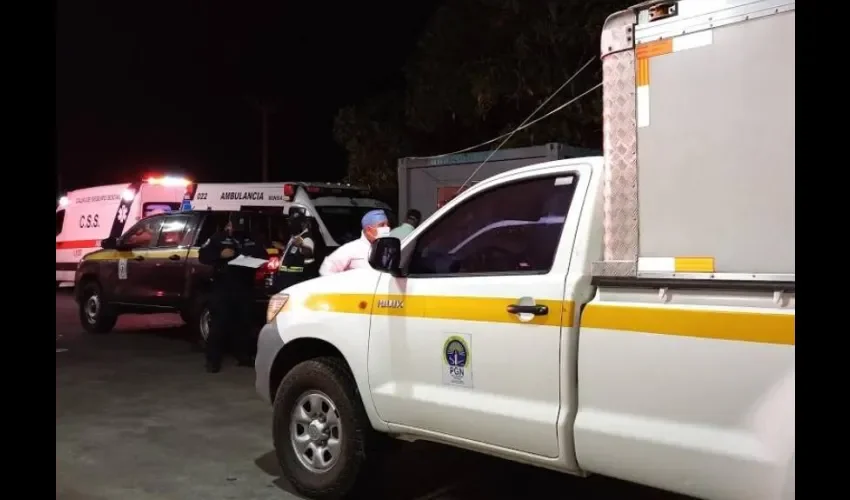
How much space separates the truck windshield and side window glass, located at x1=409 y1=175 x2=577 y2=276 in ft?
25.5

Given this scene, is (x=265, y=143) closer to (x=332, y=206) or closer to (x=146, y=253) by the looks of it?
(x=332, y=206)

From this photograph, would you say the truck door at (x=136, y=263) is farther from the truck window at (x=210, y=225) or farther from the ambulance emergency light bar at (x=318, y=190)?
the ambulance emergency light bar at (x=318, y=190)

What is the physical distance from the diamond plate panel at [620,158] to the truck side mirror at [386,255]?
1221 mm

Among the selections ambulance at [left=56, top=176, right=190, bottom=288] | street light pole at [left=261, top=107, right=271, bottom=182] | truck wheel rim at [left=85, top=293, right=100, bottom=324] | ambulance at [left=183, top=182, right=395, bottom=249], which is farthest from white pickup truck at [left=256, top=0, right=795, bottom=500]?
street light pole at [left=261, top=107, right=271, bottom=182]

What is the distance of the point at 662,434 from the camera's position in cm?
329

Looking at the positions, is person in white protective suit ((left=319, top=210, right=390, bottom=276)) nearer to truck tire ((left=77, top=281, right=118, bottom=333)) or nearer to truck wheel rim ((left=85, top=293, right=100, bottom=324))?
truck tire ((left=77, top=281, right=118, bottom=333))

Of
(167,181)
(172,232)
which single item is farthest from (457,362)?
(167,181)

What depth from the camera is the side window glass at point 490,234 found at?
418 cm

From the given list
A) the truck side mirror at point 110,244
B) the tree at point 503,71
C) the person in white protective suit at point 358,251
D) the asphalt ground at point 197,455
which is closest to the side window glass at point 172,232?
the truck side mirror at point 110,244

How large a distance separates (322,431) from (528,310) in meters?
1.66

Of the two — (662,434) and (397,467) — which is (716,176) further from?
(397,467)

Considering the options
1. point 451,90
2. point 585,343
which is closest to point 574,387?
point 585,343

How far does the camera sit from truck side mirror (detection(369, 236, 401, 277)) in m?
4.38
